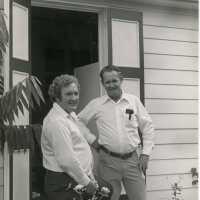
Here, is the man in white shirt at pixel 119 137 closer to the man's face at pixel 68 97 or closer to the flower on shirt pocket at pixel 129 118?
the flower on shirt pocket at pixel 129 118

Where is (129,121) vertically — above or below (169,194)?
above

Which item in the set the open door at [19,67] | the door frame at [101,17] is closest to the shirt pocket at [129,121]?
the open door at [19,67]

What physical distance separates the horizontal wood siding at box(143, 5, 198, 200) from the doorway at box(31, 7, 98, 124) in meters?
1.34

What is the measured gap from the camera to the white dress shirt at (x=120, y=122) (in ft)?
13.2

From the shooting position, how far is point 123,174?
3996mm

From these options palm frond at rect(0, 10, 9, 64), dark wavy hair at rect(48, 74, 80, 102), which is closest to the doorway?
palm frond at rect(0, 10, 9, 64)

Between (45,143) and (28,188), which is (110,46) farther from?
(45,143)

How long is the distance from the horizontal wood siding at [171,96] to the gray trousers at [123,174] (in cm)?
121

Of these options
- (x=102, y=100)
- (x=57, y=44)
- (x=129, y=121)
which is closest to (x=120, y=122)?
(x=129, y=121)

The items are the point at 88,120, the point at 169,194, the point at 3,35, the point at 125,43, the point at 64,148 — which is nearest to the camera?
the point at 64,148

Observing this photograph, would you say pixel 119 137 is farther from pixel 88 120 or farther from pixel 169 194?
pixel 169 194

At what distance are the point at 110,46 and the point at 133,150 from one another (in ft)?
4.37

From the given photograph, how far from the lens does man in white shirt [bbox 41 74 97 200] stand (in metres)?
2.92

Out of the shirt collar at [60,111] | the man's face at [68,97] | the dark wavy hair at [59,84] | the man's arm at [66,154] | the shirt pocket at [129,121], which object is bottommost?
the man's arm at [66,154]
